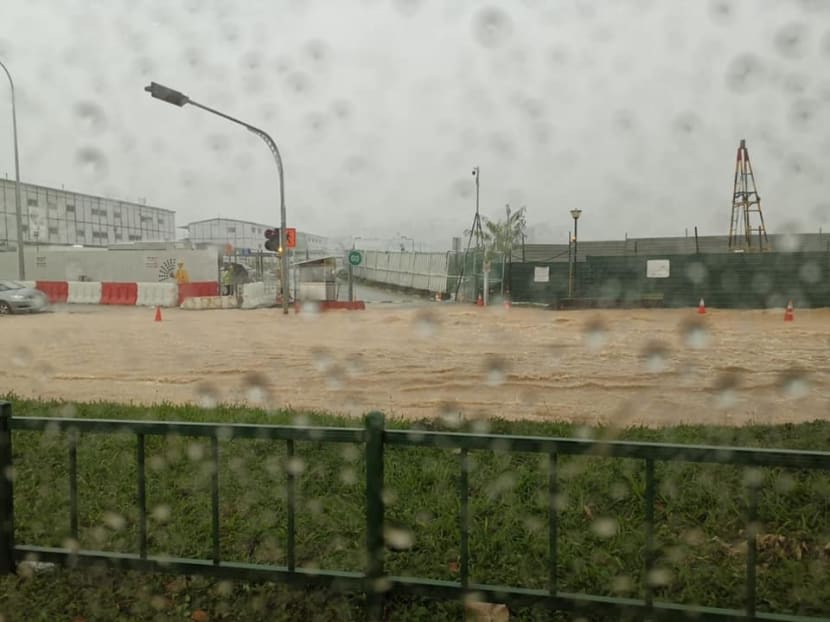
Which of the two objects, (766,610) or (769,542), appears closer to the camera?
(766,610)

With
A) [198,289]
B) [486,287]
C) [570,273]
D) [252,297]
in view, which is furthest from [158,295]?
[570,273]

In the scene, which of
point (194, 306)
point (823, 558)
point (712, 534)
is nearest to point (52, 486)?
point (712, 534)

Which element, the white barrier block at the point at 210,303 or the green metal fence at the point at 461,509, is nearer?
the green metal fence at the point at 461,509

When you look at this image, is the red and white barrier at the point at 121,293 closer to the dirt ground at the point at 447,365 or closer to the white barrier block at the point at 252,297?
the white barrier block at the point at 252,297

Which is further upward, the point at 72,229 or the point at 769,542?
the point at 72,229

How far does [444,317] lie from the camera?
17500 mm

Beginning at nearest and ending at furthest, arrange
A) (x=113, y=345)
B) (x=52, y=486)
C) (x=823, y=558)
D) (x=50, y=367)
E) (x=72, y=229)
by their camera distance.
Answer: (x=823, y=558)
(x=52, y=486)
(x=50, y=367)
(x=113, y=345)
(x=72, y=229)

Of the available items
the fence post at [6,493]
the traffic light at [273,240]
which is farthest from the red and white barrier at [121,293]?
the fence post at [6,493]

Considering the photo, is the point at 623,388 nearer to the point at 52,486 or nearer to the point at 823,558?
the point at 823,558

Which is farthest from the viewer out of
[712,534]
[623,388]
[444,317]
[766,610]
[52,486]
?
[444,317]

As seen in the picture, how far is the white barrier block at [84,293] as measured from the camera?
21688mm

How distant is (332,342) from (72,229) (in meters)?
22.4

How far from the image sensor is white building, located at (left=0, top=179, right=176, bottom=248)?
24708mm

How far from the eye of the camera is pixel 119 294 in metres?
21.7
